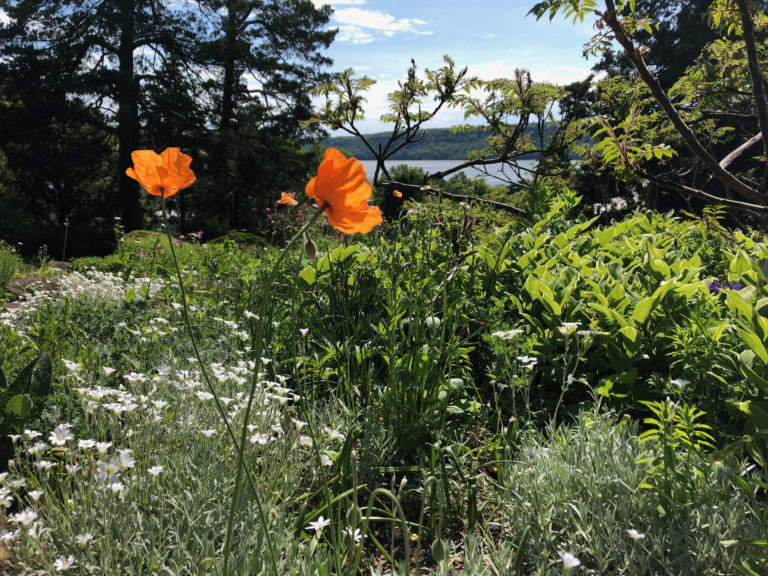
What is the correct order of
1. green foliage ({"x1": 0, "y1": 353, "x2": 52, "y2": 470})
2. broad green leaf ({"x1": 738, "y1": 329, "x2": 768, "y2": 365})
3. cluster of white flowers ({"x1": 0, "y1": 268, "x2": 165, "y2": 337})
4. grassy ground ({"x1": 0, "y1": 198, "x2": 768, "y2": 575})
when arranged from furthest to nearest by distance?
1. cluster of white flowers ({"x1": 0, "y1": 268, "x2": 165, "y2": 337})
2. green foliage ({"x1": 0, "y1": 353, "x2": 52, "y2": 470})
3. broad green leaf ({"x1": 738, "y1": 329, "x2": 768, "y2": 365})
4. grassy ground ({"x1": 0, "y1": 198, "x2": 768, "y2": 575})

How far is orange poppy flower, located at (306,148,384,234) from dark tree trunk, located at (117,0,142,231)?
15.3 meters

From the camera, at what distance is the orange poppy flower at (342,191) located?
0.98 m

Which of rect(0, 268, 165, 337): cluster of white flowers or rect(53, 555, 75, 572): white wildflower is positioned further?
rect(0, 268, 165, 337): cluster of white flowers

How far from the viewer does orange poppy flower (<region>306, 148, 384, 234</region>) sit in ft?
3.21

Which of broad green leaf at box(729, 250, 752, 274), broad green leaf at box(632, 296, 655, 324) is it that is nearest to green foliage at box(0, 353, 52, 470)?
broad green leaf at box(632, 296, 655, 324)

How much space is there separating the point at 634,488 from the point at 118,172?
58.3ft

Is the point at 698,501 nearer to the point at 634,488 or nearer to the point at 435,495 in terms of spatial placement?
the point at 634,488

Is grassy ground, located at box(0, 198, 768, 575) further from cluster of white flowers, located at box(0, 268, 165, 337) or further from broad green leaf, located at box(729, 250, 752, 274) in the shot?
cluster of white flowers, located at box(0, 268, 165, 337)

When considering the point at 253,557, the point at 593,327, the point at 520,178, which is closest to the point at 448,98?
the point at 520,178

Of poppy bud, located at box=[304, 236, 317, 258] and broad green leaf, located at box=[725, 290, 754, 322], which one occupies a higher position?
poppy bud, located at box=[304, 236, 317, 258]

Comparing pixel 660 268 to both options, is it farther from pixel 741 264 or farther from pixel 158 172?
pixel 158 172

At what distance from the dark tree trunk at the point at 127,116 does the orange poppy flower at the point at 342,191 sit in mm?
15280

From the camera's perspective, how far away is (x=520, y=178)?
509 centimetres

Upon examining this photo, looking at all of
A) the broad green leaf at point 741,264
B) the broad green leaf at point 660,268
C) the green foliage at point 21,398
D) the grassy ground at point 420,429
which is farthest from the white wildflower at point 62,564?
the broad green leaf at point 741,264
